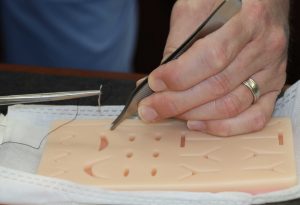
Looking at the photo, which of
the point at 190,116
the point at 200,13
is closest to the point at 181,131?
the point at 190,116

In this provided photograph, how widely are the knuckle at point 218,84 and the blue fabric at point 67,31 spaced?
38 cm

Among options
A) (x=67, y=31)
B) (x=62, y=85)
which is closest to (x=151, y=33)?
(x=67, y=31)

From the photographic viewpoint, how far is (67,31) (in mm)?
900

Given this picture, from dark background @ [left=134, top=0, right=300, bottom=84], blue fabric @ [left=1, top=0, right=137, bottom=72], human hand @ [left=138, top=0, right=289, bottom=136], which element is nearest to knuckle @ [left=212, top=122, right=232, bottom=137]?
human hand @ [left=138, top=0, right=289, bottom=136]

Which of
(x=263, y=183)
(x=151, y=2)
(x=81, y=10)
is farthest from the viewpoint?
Result: (x=151, y=2)

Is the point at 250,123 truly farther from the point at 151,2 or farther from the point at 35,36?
the point at 151,2

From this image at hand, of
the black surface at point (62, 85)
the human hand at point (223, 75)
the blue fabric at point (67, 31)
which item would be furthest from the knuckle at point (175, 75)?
the blue fabric at point (67, 31)

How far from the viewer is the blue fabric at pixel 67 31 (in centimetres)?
88

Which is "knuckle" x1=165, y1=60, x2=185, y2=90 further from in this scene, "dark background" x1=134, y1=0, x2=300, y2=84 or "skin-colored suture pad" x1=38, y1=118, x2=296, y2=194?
"dark background" x1=134, y1=0, x2=300, y2=84

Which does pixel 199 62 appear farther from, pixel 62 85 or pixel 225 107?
pixel 62 85

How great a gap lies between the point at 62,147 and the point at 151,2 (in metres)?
0.97

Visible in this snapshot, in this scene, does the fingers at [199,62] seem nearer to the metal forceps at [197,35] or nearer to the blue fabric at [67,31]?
the metal forceps at [197,35]

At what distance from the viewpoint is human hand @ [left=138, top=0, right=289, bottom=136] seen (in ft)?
1.73

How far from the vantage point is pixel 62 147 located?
54cm
